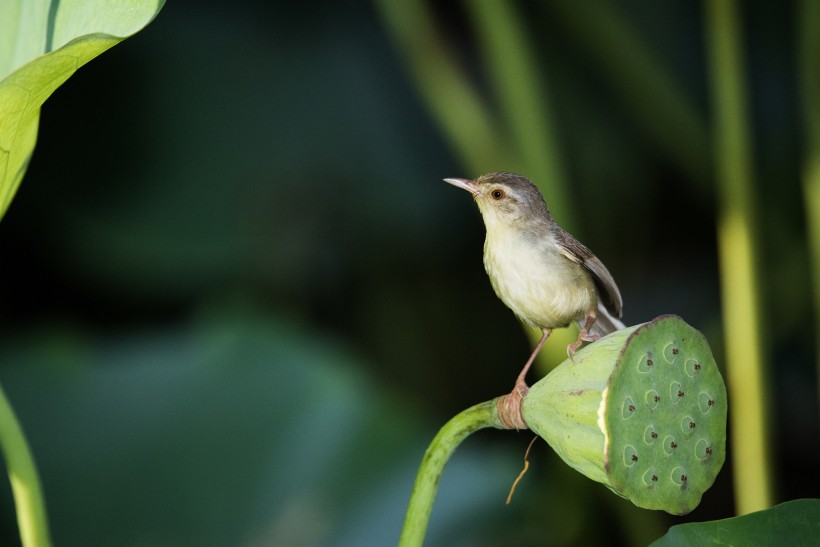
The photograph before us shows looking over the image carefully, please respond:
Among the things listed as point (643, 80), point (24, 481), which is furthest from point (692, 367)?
point (643, 80)

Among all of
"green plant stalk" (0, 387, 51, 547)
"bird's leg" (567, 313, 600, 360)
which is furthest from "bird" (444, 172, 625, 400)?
"green plant stalk" (0, 387, 51, 547)

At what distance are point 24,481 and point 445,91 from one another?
108 cm

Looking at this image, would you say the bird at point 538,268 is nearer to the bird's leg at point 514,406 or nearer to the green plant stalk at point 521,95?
the bird's leg at point 514,406

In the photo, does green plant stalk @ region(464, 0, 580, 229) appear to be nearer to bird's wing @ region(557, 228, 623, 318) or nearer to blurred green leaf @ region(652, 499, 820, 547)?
bird's wing @ region(557, 228, 623, 318)

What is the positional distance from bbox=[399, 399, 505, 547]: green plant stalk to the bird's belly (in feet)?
0.32

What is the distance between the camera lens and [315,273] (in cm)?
223

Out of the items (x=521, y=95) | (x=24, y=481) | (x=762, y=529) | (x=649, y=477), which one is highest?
(x=521, y=95)

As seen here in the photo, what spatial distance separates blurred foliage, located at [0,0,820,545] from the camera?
1548mm

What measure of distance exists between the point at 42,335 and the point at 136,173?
54 cm

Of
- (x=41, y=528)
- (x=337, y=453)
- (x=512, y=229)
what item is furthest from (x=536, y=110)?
(x=41, y=528)

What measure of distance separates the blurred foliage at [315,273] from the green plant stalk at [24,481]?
633mm

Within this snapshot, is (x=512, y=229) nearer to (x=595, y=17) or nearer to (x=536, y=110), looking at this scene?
(x=536, y=110)

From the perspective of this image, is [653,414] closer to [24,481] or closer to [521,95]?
[24,481]

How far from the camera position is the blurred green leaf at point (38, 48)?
0.77m
